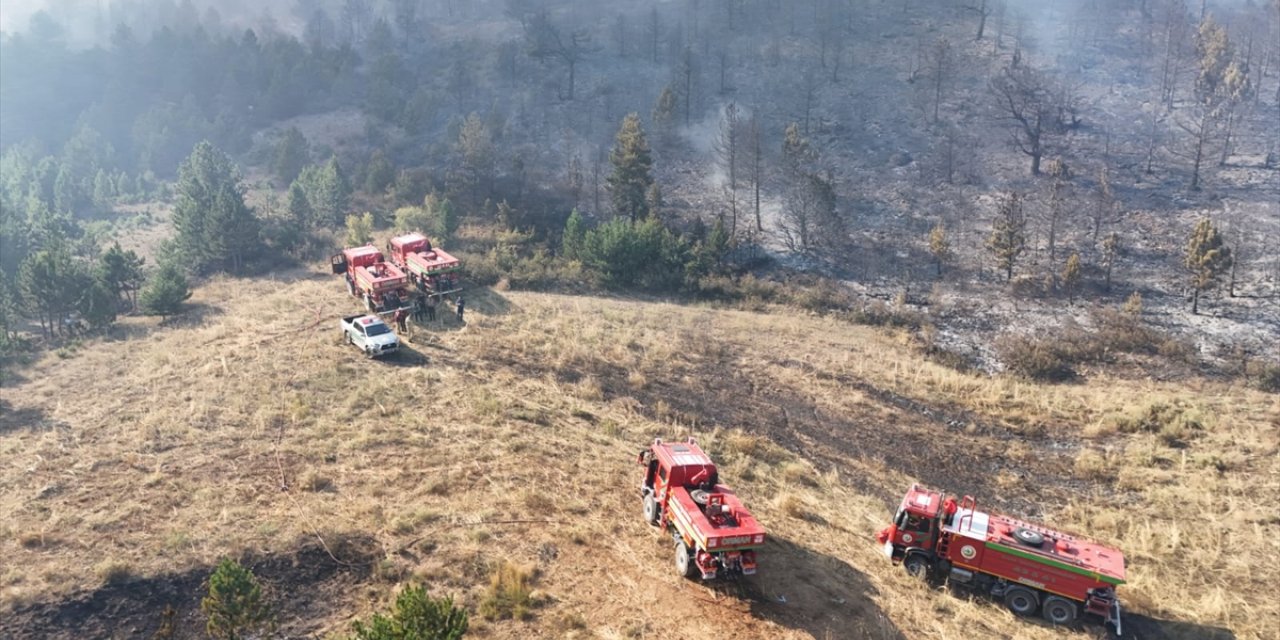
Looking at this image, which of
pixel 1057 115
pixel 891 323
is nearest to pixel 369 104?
pixel 891 323

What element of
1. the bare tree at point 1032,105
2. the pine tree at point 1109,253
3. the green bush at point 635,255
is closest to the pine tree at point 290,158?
the green bush at point 635,255

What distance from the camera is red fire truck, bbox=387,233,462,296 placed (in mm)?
38500

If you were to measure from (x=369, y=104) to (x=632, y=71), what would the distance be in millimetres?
27988

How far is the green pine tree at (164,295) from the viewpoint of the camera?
38688mm

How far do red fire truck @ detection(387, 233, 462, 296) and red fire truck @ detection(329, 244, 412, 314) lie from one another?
993 mm

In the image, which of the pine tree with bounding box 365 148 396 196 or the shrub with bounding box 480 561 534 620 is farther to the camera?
the pine tree with bounding box 365 148 396 196

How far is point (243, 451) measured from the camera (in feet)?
78.9

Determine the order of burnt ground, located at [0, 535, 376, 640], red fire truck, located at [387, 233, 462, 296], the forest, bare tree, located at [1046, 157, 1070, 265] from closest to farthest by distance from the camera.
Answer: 1. burnt ground, located at [0, 535, 376, 640]
2. red fire truck, located at [387, 233, 462, 296]
3. the forest
4. bare tree, located at [1046, 157, 1070, 265]

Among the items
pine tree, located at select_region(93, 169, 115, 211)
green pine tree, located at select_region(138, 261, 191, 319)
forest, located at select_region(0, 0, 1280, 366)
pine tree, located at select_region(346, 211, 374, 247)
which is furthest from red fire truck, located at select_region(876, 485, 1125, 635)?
pine tree, located at select_region(93, 169, 115, 211)

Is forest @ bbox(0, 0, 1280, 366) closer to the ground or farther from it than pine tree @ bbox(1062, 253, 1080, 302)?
farther from it

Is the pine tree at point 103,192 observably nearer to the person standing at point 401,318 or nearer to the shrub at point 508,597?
the person standing at point 401,318

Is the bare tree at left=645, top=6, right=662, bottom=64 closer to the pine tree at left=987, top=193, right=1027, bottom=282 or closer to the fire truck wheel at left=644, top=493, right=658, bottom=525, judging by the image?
the pine tree at left=987, top=193, right=1027, bottom=282

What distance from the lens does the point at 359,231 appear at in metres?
51.7

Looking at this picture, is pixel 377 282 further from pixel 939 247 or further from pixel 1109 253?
pixel 1109 253
